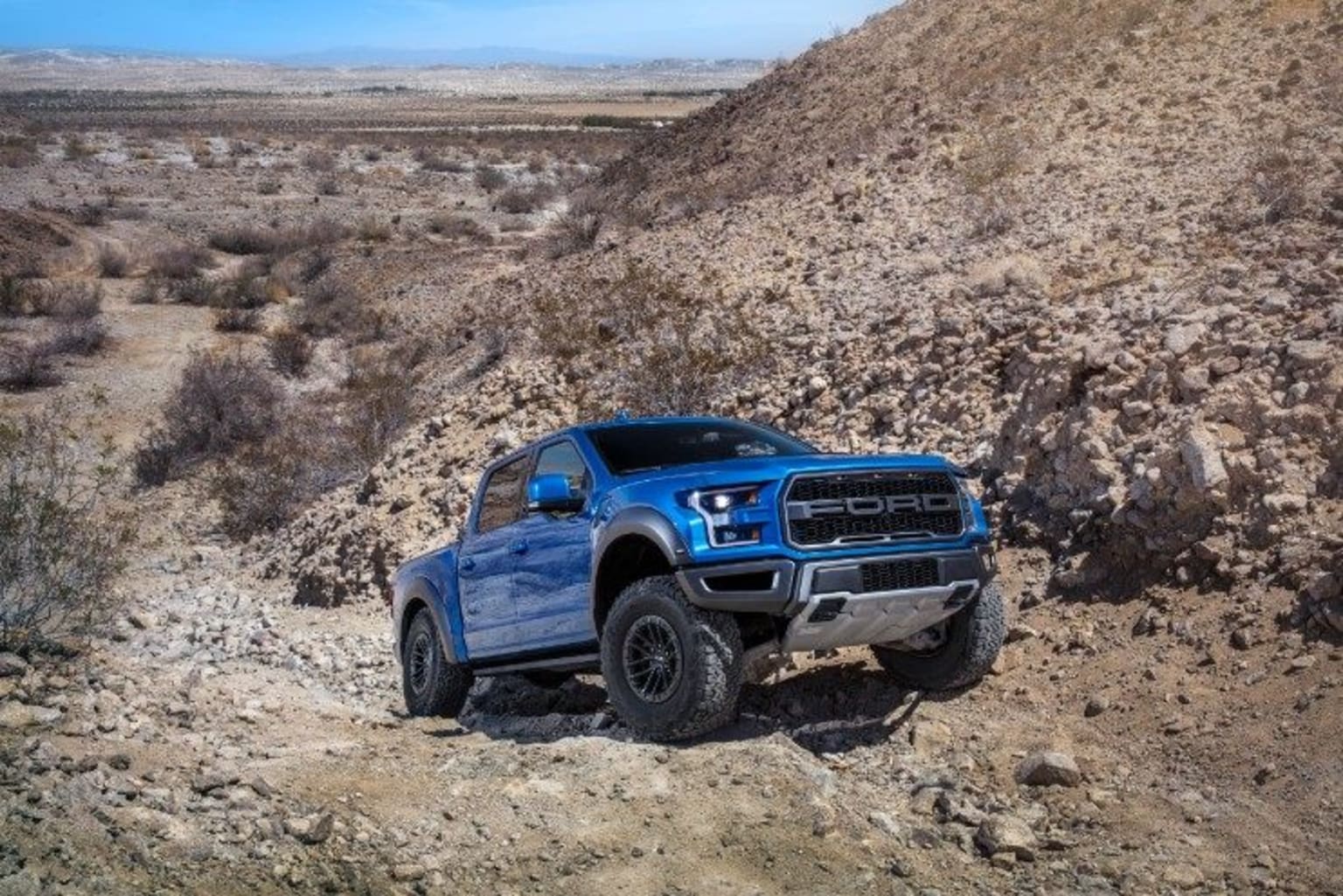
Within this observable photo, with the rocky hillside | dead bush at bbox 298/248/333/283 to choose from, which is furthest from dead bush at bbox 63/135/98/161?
the rocky hillside

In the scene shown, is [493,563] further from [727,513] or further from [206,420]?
[206,420]

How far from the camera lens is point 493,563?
908cm

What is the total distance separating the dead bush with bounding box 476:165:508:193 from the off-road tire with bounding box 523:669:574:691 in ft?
150

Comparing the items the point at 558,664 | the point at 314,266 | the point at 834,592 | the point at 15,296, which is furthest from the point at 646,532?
the point at 314,266

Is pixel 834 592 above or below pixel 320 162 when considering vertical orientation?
below

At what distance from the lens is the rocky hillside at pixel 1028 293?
9.53m

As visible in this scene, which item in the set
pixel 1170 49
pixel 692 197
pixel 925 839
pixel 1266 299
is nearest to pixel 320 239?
pixel 692 197

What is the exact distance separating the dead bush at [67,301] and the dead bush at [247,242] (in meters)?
8.28

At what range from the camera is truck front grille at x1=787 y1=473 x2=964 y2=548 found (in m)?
7.39

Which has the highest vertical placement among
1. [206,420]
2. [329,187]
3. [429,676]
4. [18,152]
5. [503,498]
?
[18,152]

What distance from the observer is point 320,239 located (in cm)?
4034

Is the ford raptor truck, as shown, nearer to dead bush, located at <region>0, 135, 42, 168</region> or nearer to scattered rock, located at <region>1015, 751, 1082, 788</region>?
scattered rock, located at <region>1015, 751, 1082, 788</region>

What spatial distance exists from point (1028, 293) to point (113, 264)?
93.0ft

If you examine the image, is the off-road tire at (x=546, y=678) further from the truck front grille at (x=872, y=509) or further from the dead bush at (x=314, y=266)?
the dead bush at (x=314, y=266)
